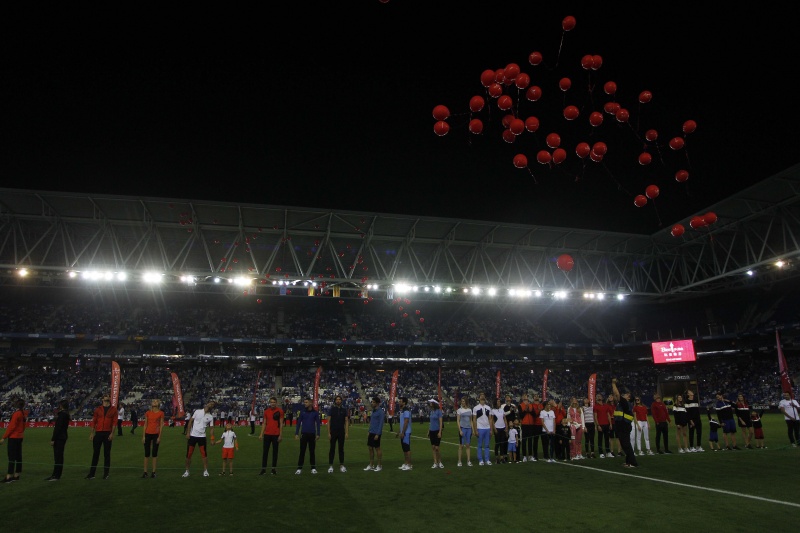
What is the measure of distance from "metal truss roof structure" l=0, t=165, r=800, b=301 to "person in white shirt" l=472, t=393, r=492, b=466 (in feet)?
47.8

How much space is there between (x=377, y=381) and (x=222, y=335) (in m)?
15.4

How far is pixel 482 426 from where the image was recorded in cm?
1276

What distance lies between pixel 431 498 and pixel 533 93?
899 centimetres

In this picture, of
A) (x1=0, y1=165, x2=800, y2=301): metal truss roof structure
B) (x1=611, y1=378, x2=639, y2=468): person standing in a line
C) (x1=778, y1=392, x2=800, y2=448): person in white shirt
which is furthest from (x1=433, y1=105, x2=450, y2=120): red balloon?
(x1=0, y1=165, x2=800, y2=301): metal truss roof structure

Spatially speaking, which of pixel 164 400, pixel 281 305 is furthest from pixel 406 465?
pixel 281 305

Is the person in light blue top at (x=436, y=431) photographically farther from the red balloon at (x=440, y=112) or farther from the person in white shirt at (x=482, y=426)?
the red balloon at (x=440, y=112)

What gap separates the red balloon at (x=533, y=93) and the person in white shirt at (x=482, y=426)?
25.1 ft

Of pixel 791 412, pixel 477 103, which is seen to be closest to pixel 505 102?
pixel 477 103

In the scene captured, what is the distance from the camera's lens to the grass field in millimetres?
7133

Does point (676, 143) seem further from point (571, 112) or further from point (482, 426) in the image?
point (482, 426)

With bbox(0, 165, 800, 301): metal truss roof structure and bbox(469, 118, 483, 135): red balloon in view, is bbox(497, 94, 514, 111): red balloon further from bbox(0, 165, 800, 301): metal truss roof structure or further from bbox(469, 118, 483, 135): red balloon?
bbox(0, 165, 800, 301): metal truss roof structure

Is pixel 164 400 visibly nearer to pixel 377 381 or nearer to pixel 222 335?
pixel 222 335

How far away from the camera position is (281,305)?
48.3 m

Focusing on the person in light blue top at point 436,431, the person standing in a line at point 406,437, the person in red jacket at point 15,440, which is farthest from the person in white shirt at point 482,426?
the person in red jacket at point 15,440
